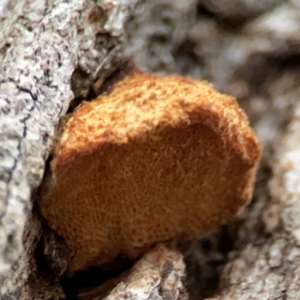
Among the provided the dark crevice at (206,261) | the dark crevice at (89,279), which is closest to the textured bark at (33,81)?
the dark crevice at (89,279)

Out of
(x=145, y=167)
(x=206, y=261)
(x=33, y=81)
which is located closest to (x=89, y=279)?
(x=206, y=261)

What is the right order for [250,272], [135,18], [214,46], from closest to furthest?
[250,272] < [135,18] < [214,46]

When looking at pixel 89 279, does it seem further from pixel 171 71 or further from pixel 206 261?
pixel 171 71

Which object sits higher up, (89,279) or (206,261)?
(89,279)

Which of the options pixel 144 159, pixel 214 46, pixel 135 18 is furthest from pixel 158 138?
pixel 214 46

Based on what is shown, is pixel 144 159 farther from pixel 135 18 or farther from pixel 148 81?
pixel 135 18

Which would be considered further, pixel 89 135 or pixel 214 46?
pixel 214 46
